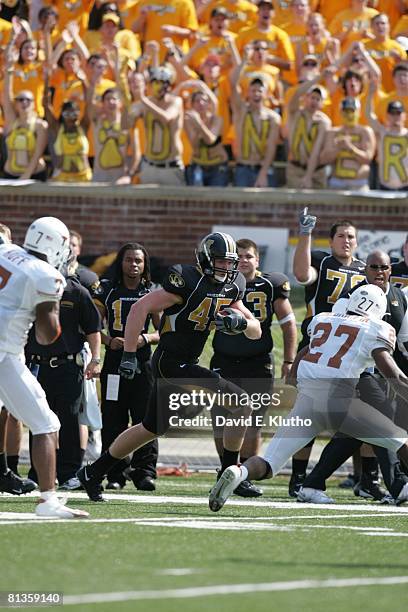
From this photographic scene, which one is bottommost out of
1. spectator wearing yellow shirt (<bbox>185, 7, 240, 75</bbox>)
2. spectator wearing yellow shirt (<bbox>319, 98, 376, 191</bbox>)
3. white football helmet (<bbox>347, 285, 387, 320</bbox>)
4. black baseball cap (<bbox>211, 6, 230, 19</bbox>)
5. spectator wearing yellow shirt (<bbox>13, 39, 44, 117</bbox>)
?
white football helmet (<bbox>347, 285, 387, 320</bbox>)

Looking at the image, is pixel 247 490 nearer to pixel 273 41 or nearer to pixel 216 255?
pixel 216 255

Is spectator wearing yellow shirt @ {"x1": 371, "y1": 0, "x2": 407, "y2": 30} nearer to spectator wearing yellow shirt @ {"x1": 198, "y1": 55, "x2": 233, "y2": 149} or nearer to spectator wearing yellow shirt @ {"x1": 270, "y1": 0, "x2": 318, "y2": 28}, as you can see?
spectator wearing yellow shirt @ {"x1": 270, "y1": 0, "x2": 318, "y2": 28}

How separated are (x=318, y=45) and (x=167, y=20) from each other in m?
2.03

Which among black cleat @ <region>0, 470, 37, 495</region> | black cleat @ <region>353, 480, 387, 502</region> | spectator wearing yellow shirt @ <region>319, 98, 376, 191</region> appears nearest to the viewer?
black cleat @ <region>0, 470, 37, 495</region>

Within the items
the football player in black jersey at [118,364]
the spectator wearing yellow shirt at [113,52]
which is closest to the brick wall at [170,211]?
the spectator wearing yellow shirt at [113,52]

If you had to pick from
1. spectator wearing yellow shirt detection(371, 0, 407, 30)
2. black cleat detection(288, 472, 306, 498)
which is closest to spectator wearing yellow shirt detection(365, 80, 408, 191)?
spectator wearing yellow shirt detection(371, 0, 407, 30)

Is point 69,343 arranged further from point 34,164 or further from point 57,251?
point 34,164

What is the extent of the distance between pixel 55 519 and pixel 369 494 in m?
3.89

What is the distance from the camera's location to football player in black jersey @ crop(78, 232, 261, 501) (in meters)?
9.13

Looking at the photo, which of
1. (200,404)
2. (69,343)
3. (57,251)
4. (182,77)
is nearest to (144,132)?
(182,77)

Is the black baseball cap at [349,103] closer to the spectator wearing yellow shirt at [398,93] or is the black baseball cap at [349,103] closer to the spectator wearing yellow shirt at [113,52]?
the spectator wearing yellow shirt at [398,93]

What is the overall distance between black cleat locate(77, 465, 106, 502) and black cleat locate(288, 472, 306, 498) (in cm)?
189

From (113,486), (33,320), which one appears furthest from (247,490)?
(33,320)

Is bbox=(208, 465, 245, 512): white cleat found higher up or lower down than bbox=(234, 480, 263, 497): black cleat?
higher up
